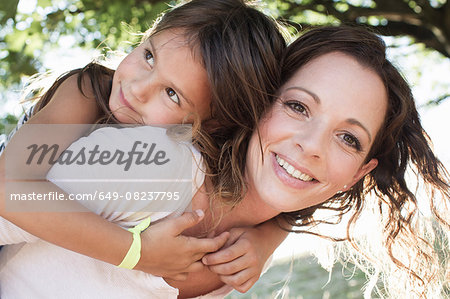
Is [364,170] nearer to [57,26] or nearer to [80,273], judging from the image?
[80,273]

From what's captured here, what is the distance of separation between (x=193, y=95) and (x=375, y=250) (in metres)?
1.29

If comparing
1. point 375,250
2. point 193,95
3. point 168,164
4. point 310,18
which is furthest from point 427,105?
point 168,164

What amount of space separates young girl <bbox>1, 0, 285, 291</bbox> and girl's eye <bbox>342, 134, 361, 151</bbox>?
372 millimetres

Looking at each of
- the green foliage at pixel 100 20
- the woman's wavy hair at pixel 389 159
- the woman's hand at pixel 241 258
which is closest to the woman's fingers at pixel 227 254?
the woman's hand at pixel 241 258

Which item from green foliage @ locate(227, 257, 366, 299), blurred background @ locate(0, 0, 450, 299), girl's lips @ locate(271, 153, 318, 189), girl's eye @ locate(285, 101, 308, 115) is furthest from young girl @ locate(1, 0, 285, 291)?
green foliage @ locate(227, 257, 366, 299)

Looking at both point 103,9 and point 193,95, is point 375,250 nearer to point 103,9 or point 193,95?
point 193,95

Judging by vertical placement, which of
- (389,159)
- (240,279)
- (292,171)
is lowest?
(240,279)

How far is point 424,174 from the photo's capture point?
2.68m

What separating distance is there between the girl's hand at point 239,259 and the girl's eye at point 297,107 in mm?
563

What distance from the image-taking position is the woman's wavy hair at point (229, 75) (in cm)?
229

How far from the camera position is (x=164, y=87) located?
241 cm

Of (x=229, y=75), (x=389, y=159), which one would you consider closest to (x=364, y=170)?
(x=389, y=159)

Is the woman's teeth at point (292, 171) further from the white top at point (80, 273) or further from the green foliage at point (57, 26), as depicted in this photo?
the green foliage at point (57, 26)

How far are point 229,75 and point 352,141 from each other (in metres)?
0.57
